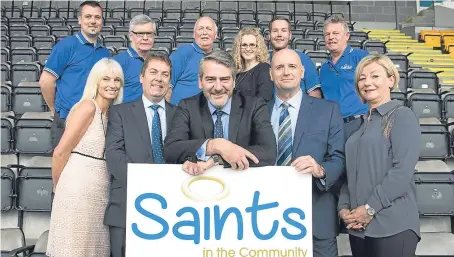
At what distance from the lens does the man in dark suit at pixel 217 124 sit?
2.09m

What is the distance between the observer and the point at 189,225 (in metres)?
2.07

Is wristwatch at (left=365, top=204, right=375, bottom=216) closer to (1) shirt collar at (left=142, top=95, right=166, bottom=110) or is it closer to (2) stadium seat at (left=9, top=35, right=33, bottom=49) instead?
(1) shirt collar at (left=142, top=95, right=166, bottom=110)

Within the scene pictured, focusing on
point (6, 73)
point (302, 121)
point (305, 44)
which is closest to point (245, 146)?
point (302, 121)

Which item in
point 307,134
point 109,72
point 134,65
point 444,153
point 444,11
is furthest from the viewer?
point 444,11

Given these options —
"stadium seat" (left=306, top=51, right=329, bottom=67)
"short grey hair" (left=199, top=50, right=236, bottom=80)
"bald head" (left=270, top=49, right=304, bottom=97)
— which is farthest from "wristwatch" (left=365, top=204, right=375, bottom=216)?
"stadium seat" (left=306, top=51, right=329, bottom=67)

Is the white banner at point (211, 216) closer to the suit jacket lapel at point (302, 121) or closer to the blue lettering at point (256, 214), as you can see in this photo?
the blue lettering at point (256, 214)

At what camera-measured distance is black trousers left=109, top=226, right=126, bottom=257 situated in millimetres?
2227

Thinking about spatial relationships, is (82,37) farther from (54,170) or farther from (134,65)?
(54,170)

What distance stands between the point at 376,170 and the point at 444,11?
10851 millimetres

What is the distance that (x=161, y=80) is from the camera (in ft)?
7.77

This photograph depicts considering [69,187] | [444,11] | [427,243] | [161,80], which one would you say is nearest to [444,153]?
[427,243]

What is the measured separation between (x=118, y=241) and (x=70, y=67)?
1.35 m

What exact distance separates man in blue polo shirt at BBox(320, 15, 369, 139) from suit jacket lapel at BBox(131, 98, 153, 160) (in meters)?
1.22

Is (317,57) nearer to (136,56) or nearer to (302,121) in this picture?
(136,56)
